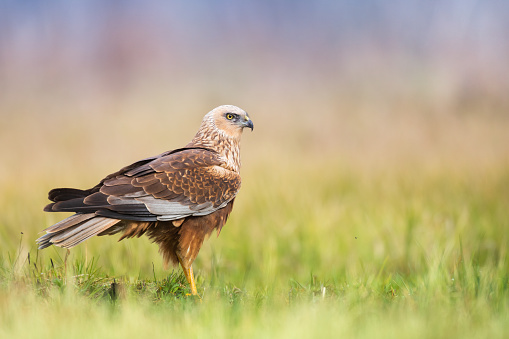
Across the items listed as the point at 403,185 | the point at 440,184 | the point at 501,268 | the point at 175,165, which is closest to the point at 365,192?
the point at 403,185

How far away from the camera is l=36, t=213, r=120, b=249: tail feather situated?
13.8 ft

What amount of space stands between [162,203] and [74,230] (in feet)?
2.27

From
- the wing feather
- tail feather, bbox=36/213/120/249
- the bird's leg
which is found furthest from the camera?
the bird's leg

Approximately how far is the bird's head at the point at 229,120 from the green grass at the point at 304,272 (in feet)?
3.83

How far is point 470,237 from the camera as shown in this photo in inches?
273

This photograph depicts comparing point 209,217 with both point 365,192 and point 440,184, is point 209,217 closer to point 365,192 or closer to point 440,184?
point 365,192

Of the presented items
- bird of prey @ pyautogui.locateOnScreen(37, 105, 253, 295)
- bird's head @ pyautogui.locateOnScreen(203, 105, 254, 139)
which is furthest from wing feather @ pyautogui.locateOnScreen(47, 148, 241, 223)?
bird's head @ pyautogui.locateOnScreen(203, 105, 254, 139)

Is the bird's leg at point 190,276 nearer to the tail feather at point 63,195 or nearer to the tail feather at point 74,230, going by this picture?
the tail feather at point 74,230

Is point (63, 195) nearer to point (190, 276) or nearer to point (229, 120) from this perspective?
point (190, 276)

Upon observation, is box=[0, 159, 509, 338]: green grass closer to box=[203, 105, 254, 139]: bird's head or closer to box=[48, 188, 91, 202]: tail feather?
box=[48, 188, 91, 202]: tail feather

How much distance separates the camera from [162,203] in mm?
4496

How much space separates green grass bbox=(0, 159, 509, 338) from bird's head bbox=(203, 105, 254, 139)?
1166 millimetres

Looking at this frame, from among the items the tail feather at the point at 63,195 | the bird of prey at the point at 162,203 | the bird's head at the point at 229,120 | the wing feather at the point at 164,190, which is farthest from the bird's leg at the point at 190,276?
the bird's head at the point at 229,120

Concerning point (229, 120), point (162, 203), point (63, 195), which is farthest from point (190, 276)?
point (229, 120)
